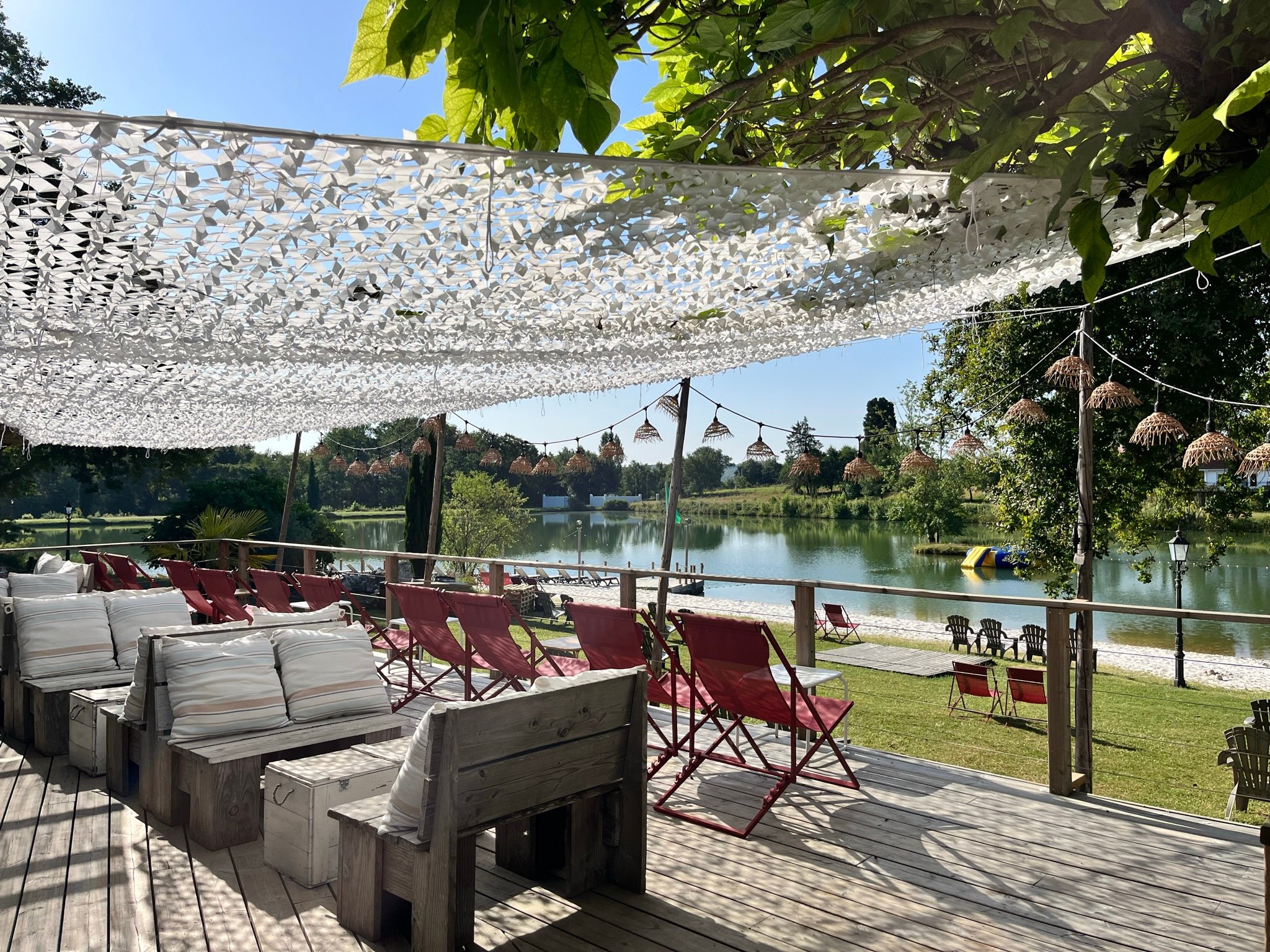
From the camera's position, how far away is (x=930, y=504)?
41.5 m

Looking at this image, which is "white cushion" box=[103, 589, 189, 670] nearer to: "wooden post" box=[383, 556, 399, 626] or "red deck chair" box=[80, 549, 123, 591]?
"wooden post" box=[383, 556, 399, 626]

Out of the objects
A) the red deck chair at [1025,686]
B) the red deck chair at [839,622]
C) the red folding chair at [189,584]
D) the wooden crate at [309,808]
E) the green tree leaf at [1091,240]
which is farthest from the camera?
the red deck chair at [839,622]

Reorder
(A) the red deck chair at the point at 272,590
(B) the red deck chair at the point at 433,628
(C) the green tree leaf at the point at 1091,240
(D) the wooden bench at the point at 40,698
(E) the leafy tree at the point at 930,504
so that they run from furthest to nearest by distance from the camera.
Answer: (E) the leafy tree at the point at 930,504 → (A) the red deck chair at the point at 272,590 → (B) the red deck chair at the point at 433,628 → (D) the wooden bench at the point at 40,698 → (C) the green tree leaf at the point at 1091,240

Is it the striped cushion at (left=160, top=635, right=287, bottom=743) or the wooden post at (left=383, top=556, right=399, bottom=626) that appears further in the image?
the wooden post at (left=383, top=556, right=399, bottom=626)

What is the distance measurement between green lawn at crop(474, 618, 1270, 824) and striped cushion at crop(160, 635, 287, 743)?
4.82 m

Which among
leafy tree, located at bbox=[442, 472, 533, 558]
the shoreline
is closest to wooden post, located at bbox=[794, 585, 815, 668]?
the shoreline

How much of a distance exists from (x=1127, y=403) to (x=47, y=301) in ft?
29.7

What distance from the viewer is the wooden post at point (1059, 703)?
3947 millimetres

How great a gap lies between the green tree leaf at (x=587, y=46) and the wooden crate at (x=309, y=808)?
2560 millimetres

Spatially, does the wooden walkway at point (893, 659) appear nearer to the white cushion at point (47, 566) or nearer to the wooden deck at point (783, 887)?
the white cushion at point (47, 566)

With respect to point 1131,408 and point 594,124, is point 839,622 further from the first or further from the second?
point 594,124

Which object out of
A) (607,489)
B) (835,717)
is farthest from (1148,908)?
(607,489)

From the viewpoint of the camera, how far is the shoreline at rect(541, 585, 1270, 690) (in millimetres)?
16156

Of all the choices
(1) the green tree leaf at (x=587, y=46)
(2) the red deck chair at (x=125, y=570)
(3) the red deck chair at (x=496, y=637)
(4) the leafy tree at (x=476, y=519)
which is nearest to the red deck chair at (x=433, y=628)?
(3) the red deck chair at (x=496, y=637)
